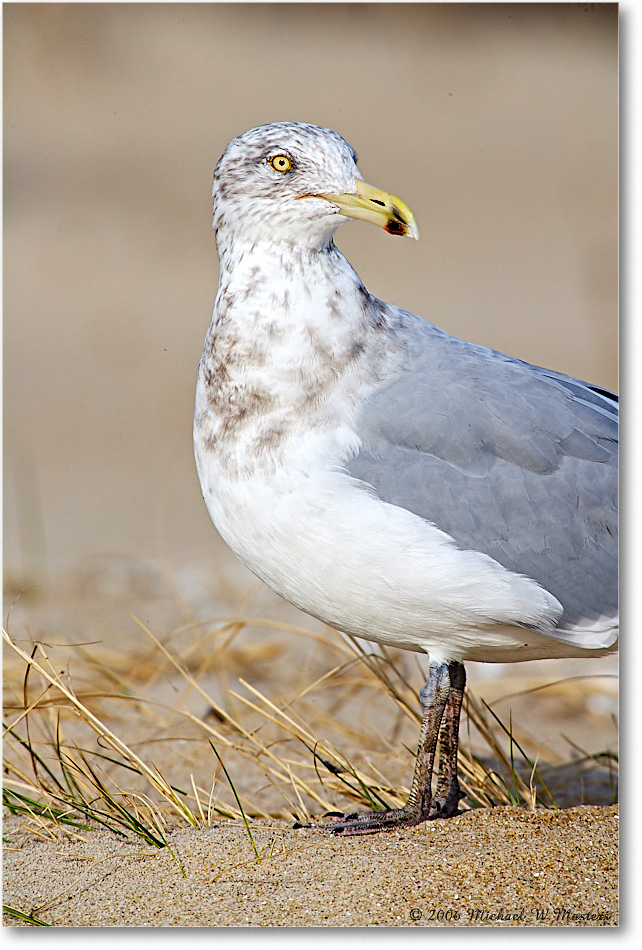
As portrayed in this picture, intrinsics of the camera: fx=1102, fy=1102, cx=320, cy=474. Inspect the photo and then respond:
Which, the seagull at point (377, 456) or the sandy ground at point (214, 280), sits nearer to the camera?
the seagull at point (377, 456)

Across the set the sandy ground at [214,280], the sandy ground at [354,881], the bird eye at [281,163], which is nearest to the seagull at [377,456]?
the bird eye at [281,163]

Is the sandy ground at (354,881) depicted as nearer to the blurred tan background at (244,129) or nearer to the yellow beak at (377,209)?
the yellow beak at (377,209)

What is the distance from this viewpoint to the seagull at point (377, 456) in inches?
78.7

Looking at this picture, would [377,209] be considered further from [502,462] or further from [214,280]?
[214,280]

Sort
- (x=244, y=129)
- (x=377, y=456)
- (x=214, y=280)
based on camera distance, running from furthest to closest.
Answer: (x=214, y=280)
(x=244, y=129)
(x=377, y=456)

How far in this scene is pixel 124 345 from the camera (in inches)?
183

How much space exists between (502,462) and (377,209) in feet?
1.75

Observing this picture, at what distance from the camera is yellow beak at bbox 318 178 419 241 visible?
6.72ft

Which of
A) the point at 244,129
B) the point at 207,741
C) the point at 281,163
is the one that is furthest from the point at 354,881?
the point at 244,129

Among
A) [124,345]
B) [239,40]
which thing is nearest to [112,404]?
[124,345]

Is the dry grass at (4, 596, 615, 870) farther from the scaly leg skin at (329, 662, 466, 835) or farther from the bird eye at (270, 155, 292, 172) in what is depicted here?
the bird eye at (270, 155, 292, 172)

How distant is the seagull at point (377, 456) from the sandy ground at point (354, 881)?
0.45 ft

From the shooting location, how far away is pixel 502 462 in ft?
6.93

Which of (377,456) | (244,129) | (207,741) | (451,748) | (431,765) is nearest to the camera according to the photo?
(377,456)
